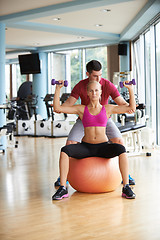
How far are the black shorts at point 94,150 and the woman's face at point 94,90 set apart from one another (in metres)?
0.43

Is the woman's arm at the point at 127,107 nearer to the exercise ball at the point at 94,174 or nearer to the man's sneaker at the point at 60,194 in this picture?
the exercise ball at the point at 94,174

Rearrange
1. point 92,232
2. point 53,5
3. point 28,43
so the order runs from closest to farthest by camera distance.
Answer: point 92,232, point 53,5, point 28,43

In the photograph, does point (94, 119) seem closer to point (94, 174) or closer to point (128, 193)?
point (94, 174)

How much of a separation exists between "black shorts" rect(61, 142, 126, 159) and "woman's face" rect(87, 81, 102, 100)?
427 mm

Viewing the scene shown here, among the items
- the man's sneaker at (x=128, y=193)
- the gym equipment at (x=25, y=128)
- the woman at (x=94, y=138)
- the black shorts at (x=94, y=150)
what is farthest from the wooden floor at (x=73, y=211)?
the gym equipment at (x=25, y=128)

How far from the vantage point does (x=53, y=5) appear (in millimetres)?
5832

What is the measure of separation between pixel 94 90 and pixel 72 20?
4359 mm

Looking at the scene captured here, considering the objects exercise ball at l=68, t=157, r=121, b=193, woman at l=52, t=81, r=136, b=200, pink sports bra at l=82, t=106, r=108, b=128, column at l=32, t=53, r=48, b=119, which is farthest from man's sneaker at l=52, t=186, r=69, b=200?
column at l=32, t=53, r=48, b=119

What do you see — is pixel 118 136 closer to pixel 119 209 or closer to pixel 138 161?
pixel 119 209

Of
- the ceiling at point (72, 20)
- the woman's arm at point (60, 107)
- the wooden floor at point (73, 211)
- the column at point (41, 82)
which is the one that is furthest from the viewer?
the column at point (41, 82)

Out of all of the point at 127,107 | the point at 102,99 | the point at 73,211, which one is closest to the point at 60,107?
the point at 102,99

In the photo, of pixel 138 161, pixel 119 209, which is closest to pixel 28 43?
pixel 138 161

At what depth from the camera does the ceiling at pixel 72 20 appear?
18.7 feet

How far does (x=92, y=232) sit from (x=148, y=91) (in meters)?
5.68
